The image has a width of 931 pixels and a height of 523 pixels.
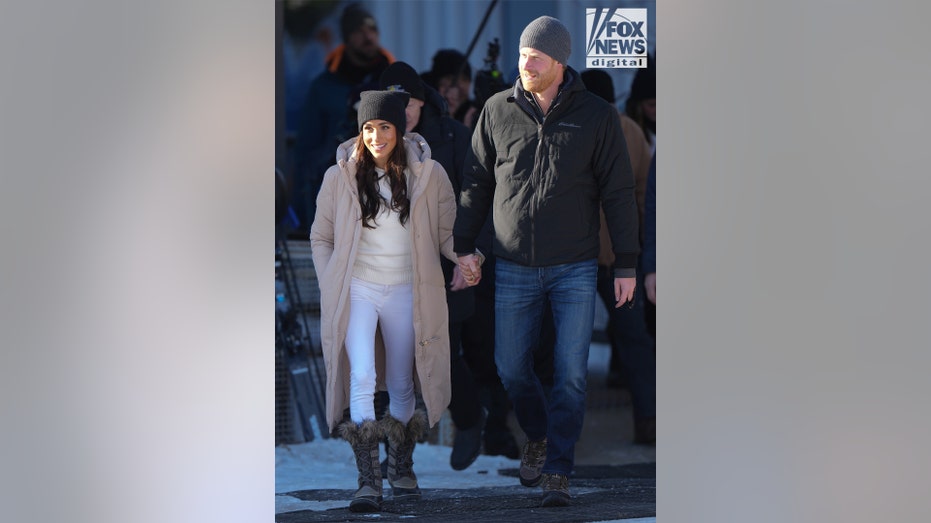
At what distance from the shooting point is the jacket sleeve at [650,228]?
20.1 ft

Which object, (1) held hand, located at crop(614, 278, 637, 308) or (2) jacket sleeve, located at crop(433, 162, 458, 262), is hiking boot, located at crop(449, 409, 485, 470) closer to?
(2) jacket sleeve, located at crop(433, 162, 458, 262)

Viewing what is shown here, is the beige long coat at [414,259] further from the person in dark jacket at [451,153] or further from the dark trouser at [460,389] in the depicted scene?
the dark trouser at [460,389]

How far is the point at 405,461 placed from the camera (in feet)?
18.7

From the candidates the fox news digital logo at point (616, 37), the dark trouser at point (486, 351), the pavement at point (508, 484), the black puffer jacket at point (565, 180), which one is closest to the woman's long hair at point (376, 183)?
the black puffer jacket at point (565, 180)

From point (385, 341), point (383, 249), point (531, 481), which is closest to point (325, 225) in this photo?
point (383, 249)

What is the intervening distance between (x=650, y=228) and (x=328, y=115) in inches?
56.2

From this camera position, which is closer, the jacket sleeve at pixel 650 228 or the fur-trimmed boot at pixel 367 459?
the fur-trimmed boot at pixel 367 459

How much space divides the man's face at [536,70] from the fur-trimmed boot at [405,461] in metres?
1.30

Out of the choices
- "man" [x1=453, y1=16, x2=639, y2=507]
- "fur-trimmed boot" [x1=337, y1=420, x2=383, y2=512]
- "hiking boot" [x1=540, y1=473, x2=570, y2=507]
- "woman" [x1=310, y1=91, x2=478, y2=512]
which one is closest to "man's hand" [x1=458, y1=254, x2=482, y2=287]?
"woman" [x1=310, y1=91, x2=478, y2=512]

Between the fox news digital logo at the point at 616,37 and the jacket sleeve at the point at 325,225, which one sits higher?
the fox news digital logo at the point at 616,37

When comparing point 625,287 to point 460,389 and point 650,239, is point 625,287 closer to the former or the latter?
point 650,239
